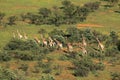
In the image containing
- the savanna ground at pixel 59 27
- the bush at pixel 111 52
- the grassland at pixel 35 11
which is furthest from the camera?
the grassland at pixel 35 11

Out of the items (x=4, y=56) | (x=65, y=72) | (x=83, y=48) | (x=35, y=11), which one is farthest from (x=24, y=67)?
(x=35, y=11)

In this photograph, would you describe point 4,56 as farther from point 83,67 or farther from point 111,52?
point 111,52

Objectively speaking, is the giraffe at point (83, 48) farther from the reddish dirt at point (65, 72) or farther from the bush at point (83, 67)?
the bush at point (83, 67)

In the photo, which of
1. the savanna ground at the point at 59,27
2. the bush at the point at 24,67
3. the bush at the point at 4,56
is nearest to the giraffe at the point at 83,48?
the savanna ground at the point at 59,27

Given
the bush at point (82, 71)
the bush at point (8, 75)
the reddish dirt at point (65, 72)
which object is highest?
the bush at point (8, 75)

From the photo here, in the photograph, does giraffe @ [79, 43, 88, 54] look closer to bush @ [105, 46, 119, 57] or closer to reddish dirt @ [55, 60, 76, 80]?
bush @ [105, 46, 119, 57]

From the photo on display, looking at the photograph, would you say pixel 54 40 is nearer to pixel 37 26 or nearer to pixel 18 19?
pixel 37 26

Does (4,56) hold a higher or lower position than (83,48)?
higher

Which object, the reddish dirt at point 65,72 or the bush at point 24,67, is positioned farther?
the bush at point 24,67
